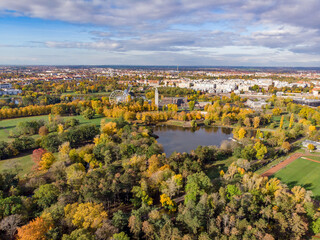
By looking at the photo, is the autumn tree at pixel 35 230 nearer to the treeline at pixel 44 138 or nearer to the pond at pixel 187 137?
the treeline at pixel 44 138

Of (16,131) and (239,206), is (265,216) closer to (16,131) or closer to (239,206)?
(239,206)

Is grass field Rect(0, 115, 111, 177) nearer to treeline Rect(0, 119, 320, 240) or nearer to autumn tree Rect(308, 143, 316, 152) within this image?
treeline Rect(0, 119, 320, 240)

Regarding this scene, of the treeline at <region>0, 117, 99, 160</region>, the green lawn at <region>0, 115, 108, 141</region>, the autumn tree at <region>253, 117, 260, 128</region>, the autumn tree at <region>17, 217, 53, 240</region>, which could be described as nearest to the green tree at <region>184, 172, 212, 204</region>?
the autumn tree at <region>17, 217, 53, 240</region>

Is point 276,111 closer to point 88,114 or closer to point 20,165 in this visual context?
point 88,114

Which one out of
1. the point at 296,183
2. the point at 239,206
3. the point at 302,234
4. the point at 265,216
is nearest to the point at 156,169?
the point at 239,206

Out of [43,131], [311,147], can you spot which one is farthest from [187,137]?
[43,131]
